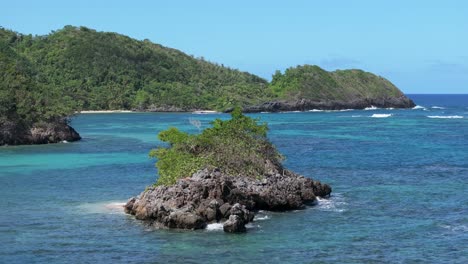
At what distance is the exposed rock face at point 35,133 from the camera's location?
91.2 meters

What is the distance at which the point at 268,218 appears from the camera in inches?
1638

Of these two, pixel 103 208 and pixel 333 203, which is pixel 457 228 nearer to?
pixel 333 203

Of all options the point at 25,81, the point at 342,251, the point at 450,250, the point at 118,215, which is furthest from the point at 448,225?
the point at 25,81

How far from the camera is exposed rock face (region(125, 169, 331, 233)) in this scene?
127 ft

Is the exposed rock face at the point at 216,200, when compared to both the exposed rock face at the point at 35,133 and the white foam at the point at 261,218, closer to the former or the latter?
the white foam at the point at 261,218

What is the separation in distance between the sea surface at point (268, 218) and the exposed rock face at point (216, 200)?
0.77 meters

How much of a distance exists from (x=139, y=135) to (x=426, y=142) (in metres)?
42.6

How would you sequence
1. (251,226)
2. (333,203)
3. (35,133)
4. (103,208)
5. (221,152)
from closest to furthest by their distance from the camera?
(251,226) → (103,208) → (333,203) → (221,152) → (35,133)

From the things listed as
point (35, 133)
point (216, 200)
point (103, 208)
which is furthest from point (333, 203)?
point (35, 133)

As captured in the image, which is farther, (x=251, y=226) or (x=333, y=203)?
(x=333, y=203)

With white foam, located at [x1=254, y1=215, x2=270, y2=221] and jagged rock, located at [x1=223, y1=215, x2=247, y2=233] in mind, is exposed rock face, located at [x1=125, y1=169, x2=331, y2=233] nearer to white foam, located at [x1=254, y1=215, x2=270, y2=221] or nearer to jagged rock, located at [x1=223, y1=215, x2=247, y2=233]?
jagged rock, located at [x1=223, y1=215, x2=247, y2=233]

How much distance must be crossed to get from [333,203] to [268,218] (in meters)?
6.44

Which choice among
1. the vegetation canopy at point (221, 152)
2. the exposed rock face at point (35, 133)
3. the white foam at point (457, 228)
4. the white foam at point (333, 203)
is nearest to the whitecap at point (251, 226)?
the vegetation canopy at point (221, 152)

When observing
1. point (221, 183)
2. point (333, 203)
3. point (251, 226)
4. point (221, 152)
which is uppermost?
point (221, 152)
